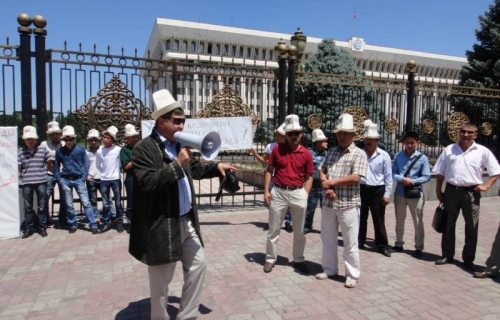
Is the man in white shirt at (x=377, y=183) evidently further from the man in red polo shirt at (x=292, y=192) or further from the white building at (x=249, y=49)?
the white building at (x=249, y=49)

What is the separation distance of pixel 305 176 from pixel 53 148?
493cm

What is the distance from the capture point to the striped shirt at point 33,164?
21.7ft

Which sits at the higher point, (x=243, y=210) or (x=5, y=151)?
(x=5, y=151)

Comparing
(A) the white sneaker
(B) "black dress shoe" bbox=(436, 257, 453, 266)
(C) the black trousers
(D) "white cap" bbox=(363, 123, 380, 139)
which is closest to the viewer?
(A) the white sneaker

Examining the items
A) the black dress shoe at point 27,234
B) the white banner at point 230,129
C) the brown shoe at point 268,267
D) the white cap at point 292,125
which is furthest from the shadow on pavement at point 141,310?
the white banner at point 230,129

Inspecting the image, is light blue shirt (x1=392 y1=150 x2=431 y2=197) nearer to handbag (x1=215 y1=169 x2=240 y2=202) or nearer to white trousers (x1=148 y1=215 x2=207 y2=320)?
handbag (x1=215 y1=169 x2=240 y2=202)

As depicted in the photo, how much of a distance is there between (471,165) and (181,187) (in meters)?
3.93

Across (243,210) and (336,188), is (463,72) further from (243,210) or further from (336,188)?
(336,188)

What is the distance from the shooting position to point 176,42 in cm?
5450

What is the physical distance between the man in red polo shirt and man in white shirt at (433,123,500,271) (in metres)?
1.92

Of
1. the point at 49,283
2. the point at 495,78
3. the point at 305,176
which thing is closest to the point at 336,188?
the point at 305,176

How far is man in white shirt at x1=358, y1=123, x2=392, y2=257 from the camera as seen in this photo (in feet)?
19.0

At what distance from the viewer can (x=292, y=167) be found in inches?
199

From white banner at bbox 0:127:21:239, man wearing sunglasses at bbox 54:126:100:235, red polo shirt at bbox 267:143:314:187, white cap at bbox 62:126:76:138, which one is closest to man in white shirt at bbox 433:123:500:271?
red polo shirt at bbox 267:143:314:187
